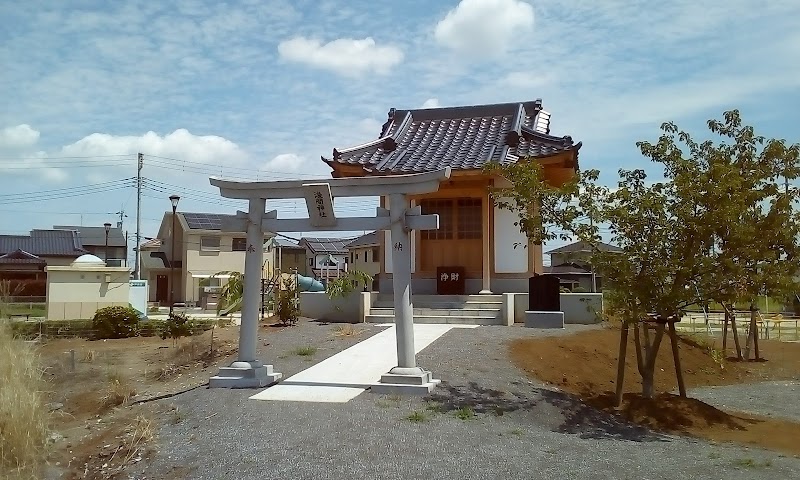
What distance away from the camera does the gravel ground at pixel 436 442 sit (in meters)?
5.88

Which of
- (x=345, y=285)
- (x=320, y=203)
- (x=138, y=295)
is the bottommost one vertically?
(x=138, y=295)

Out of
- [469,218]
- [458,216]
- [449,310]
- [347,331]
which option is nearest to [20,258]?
[458,216]

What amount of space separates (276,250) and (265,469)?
41.4 metres

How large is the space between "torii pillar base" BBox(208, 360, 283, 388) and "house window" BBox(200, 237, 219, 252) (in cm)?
3282

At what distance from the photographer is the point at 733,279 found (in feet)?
28.2

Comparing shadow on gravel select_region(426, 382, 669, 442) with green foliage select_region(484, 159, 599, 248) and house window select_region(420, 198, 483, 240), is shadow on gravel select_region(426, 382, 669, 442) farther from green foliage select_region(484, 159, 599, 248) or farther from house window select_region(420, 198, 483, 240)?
house window select_region(420, 198, 483, 240)

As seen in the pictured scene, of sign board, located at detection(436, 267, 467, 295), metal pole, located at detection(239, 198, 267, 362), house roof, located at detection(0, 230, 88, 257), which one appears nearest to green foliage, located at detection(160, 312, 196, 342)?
sign board, located at detection(436, 267, 467, 295)

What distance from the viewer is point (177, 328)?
1641cm

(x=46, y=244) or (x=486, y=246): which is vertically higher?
(x=46, y=244)

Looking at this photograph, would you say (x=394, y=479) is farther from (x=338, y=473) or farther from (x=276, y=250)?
(x=276, y=250)

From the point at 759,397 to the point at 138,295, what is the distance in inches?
790

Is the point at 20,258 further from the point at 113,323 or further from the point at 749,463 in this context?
the point at 749,463

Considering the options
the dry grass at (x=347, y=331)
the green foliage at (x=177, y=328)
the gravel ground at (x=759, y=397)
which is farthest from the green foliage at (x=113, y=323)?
the gravel ground at (x=759, y=397)

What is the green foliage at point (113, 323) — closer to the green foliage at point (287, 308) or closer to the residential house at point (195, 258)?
the green foliage at point (287, 308)
